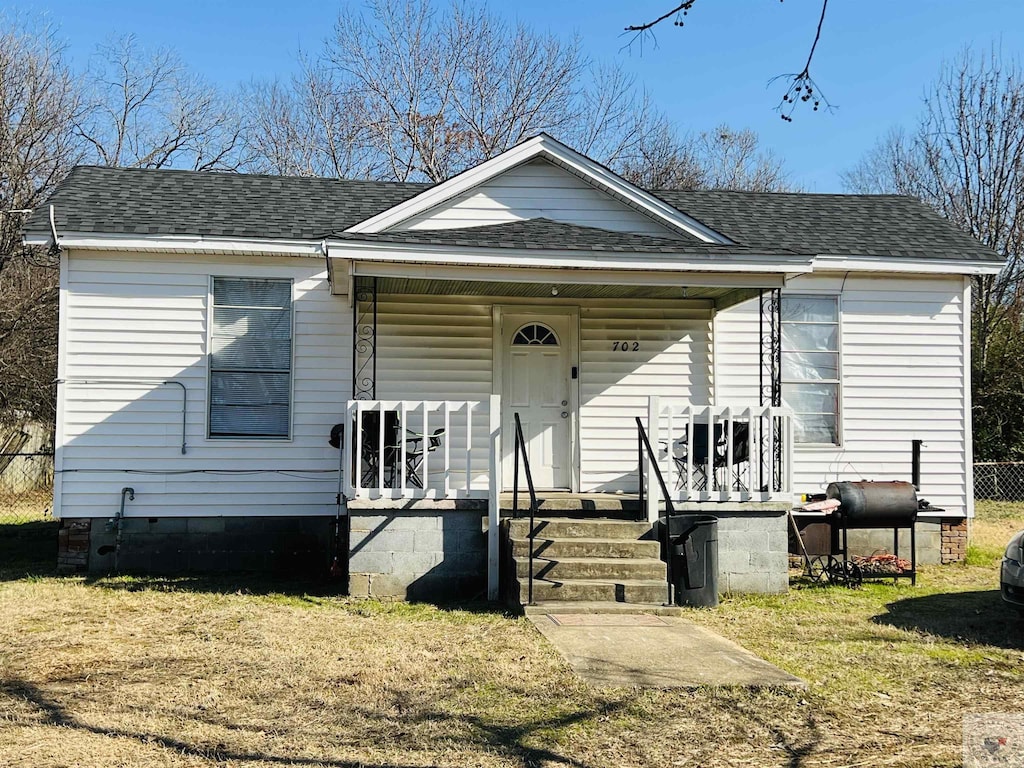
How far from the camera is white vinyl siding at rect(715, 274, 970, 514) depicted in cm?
1190

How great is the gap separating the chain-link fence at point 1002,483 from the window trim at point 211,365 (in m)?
14.1

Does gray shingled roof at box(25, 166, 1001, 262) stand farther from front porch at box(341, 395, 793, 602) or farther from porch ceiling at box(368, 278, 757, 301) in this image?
front porch at box(341, 395, 793, 602)

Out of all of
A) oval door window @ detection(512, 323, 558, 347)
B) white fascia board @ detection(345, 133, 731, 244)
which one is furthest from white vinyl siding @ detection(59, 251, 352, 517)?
oval door window @ detection(512, 323, 558, 347)

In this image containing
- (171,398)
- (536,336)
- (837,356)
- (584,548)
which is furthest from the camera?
(837,356)

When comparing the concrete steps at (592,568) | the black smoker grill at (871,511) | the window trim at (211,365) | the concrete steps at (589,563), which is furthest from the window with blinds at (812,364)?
the window trim at (211,365)

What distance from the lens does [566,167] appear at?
1050cm

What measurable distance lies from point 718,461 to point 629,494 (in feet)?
3.82

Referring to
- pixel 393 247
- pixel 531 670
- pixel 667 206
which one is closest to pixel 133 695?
pixel 531 670

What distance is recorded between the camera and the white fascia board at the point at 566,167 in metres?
10.1

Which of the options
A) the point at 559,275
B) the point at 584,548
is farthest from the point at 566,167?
the point at 584,548

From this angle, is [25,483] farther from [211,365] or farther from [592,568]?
[592,568]

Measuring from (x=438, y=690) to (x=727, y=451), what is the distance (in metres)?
4.61

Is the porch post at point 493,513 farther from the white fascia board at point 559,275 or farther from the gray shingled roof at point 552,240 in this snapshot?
the gray shingled roof at point 552,240

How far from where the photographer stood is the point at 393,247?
9086 millimetres
